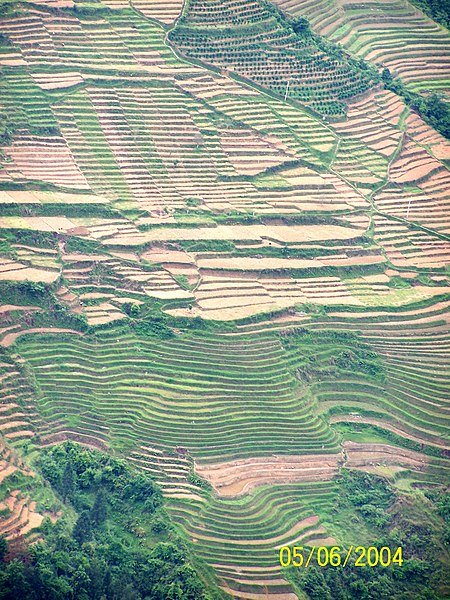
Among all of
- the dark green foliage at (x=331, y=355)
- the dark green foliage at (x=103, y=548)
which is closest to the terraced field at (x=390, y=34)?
the dark green foliage at (x=331, y=355)

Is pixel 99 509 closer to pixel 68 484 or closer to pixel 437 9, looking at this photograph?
pixel 68 484

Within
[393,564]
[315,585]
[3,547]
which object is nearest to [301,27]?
[393,564]

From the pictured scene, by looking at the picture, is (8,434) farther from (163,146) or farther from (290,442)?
(163,146)

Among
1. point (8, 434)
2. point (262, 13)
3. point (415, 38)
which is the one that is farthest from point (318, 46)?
point (8, 434)

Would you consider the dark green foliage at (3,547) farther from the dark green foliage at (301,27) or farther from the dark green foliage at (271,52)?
the dark green foliage at (301,27)

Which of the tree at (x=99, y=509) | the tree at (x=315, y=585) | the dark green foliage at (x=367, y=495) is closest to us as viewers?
the tree at (x=315, y=585)
